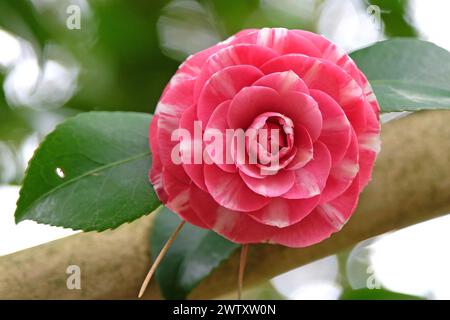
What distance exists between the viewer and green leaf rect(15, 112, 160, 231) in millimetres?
444

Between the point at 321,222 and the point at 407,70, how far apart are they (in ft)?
0.57

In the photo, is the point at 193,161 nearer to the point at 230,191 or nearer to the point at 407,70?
the point at 230,191

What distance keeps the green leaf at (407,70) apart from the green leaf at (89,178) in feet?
0.58

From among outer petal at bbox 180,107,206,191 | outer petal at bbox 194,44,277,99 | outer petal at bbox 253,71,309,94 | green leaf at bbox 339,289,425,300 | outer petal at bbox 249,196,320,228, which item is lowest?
green leaf at bbox 339,289,425,300

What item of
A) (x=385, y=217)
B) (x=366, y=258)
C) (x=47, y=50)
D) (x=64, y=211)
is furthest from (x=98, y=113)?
(x=366, y=258)

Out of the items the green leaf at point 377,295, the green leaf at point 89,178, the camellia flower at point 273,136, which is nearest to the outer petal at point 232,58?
the camellia flower at point 273,136

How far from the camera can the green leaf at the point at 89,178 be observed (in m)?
0.44

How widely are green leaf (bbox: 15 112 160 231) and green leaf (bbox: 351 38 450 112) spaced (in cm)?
18

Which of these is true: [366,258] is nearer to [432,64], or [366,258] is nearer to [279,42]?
[432,64]

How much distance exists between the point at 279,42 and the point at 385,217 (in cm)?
19

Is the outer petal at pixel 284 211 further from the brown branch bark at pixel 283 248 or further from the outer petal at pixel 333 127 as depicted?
the brown branch bark at pixel 283 248

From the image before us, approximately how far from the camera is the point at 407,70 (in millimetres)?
493

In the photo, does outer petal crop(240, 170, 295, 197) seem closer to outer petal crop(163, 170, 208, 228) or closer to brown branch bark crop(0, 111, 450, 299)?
outer petal crop(163, 170, 208, 228)

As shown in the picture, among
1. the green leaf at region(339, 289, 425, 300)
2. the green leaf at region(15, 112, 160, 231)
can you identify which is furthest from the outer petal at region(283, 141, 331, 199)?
the green leaf at region(339, 289, 425, 300)
